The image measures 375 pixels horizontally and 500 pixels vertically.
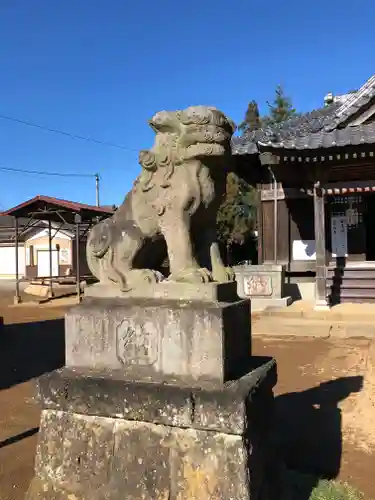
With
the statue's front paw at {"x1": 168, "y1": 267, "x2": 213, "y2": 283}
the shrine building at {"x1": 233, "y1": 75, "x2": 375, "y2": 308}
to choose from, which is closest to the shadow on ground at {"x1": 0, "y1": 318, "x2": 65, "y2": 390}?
the statue's front paw at {"x1": 168, "y1": 267, "x2": 213, "y2": 283}

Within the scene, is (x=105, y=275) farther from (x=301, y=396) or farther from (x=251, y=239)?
(x=251, y=239)

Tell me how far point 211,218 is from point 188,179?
36 cm

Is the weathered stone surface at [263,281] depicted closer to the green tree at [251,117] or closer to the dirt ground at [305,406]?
the dirt ground at [305,406]

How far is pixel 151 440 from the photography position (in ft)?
8.04

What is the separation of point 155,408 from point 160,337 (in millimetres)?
398

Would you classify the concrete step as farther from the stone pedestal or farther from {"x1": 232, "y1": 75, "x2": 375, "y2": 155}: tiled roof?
the stone pedestal

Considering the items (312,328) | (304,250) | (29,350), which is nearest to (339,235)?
(304,250)

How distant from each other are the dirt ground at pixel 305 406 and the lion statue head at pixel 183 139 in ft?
7.01

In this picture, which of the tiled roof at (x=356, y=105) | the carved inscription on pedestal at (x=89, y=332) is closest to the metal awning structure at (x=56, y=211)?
the tiled roof at (x=356, y=105)

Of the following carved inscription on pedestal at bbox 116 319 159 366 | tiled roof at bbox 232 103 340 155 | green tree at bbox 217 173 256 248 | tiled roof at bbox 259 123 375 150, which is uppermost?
tiled roof at bbox 232 103 340 155

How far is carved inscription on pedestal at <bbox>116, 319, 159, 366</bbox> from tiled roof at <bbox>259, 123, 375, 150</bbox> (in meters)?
7.50

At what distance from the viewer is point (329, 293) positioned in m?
10.7

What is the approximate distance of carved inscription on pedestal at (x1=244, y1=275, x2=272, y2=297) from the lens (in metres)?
11.1

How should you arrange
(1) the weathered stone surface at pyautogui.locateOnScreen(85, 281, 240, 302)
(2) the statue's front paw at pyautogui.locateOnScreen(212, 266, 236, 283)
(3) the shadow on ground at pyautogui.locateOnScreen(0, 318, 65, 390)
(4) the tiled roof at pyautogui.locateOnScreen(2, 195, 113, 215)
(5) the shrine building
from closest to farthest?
(1) the weathered stone surface at pyautogui.locateOnScreen(85, 281, 240, 302), (2) the statue's front paw at pyautogui.locateOnScreen(212, 266, 236, 283), (3) the shadow on ground at pyautogui.locateOnScreen(0, 318, 65, 390), (5) the shrine building, (4) the tiled roof at pyautogui.locateOnScreen(2, 195, 113, 215)
